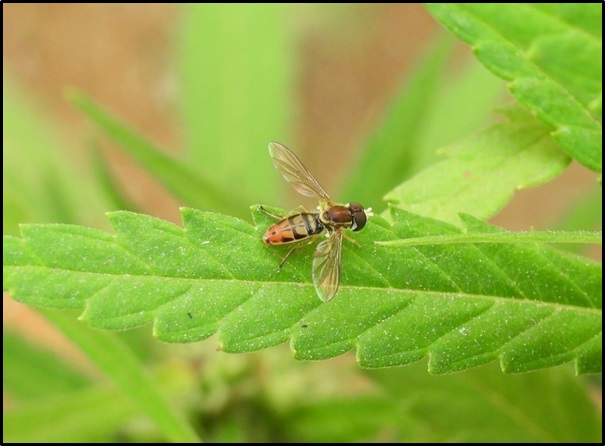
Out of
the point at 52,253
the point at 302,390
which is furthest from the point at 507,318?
the point at 302,390

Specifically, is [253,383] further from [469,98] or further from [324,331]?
[469,98]

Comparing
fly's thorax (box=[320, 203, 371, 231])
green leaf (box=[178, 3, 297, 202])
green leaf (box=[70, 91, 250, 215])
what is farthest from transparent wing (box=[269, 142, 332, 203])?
green leaf (box=[178, 3, 297, 202])

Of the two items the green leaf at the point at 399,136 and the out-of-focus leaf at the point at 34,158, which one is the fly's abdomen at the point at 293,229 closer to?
the green leaf at the point at 399,136

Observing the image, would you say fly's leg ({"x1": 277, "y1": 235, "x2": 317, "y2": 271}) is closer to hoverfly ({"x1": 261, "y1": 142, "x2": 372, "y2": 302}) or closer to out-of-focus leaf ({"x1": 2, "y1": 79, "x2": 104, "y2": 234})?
hoverfly ({"x1": 261, "y1": 142, "x2": 372, "y2": 302})

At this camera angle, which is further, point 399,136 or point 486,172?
point 399,136

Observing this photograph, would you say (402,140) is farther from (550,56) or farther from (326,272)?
(326,272)

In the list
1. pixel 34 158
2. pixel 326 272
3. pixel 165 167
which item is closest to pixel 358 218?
pixel 326 272

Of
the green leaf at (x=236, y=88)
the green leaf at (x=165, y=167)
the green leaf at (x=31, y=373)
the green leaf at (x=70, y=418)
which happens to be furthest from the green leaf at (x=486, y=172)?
the green leaf at (x=31, y=373)
